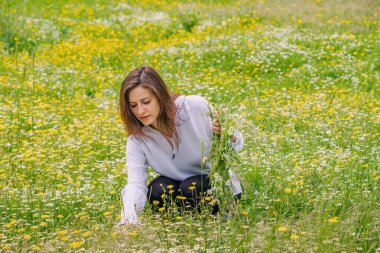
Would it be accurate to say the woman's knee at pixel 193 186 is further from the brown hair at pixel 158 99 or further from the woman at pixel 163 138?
the brown hair at pixel 158 99

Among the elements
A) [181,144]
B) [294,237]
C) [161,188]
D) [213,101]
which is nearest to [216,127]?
[181,144]

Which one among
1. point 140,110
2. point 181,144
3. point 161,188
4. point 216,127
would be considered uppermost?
point 140,110

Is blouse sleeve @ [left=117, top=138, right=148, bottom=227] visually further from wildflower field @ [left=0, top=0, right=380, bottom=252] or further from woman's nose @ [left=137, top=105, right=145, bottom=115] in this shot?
woman's nose @ [left=137, top=105, right=145, bottom=115]

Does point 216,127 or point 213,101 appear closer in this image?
point 216,127

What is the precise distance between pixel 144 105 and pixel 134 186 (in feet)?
1.69

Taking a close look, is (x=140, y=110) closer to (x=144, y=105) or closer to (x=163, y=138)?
(x=144, y=105)

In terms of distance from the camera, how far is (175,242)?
3.74 m

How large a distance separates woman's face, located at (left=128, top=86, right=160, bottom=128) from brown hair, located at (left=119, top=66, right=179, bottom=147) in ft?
0.07

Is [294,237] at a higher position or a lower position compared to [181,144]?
lower

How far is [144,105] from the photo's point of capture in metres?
4.25

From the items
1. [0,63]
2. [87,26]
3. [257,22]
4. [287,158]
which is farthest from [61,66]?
[287,158]

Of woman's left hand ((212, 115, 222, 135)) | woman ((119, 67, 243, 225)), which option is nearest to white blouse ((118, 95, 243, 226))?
woman ((119, 67, 243, 225))

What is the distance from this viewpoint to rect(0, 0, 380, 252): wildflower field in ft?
12.4

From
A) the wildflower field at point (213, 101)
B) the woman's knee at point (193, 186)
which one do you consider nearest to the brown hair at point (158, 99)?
the woman's knee at point (193, 186)
